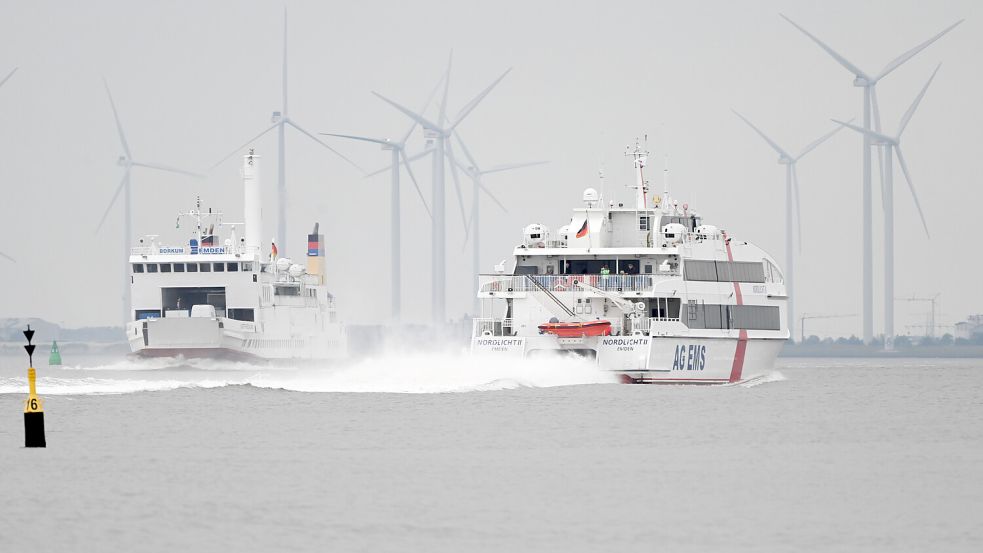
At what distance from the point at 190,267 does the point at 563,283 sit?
154ft

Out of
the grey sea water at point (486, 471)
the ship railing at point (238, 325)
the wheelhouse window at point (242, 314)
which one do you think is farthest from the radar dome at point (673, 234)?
the wheelhouse window at point (242, 314)

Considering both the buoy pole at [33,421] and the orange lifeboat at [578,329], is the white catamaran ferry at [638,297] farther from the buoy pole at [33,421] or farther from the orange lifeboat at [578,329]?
the buoy pole at [33,421]

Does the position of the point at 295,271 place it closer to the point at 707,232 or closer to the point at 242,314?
the point at 242,314

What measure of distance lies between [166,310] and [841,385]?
45.6m

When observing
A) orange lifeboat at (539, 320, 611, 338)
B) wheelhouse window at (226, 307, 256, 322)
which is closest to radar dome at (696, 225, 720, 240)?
orange lifeboat at (539, 320, 611, 338)

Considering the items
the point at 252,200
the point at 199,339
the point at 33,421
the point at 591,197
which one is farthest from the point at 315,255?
the point at 33,421

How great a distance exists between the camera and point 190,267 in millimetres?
113062

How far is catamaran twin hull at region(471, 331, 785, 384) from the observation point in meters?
68.0

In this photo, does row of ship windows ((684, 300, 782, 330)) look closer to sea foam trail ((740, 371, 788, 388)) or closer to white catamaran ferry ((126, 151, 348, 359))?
sea foam trail ((740, 371, 788, 388))

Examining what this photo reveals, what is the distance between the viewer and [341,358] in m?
128

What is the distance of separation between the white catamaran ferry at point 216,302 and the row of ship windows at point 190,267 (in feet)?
0.20

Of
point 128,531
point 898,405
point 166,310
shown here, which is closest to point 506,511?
point 128,531

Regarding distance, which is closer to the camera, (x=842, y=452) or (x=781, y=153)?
(x=842, y=452)

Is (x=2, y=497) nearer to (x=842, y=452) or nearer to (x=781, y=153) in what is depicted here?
(x=842, y=452)
